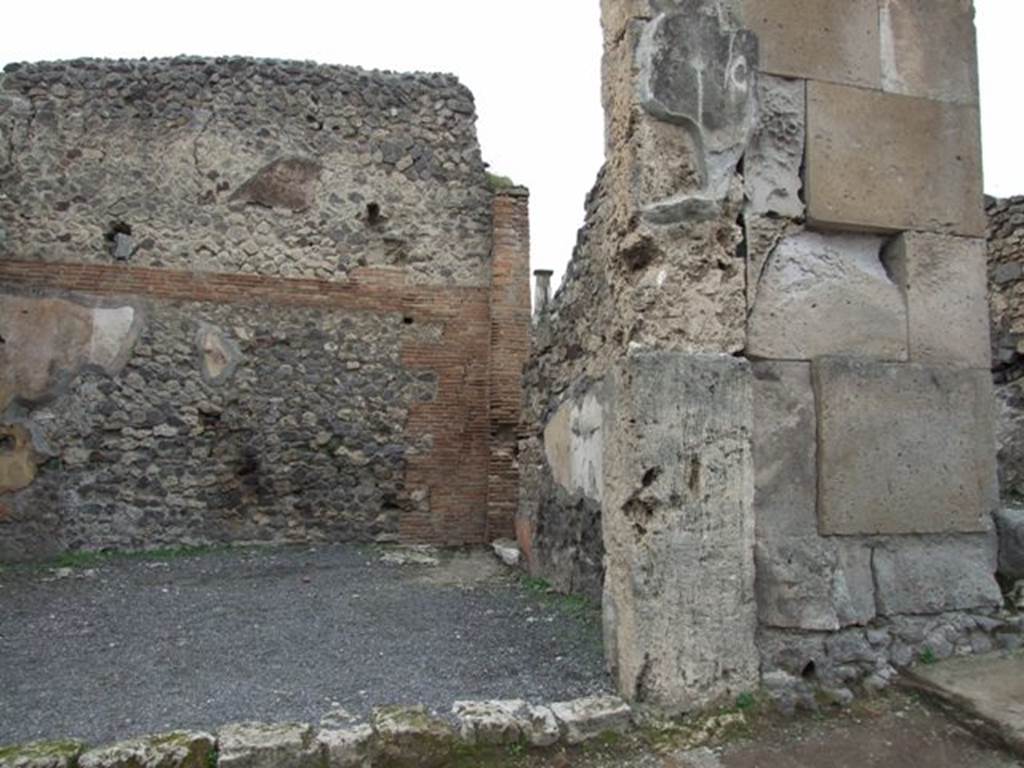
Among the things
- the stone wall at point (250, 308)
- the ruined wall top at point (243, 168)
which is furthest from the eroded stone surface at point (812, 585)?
the ruined wall top at point (243, 168)

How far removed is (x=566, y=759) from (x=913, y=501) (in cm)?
175

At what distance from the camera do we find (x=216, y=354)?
799 cm

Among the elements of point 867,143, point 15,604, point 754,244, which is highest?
point 867,143

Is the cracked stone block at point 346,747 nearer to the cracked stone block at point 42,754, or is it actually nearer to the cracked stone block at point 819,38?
the cracked stone block at point 42,754

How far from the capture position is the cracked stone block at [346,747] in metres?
2.46

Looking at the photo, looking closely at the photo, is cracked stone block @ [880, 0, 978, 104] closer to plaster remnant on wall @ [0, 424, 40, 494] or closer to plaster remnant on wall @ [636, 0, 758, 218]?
plaster remnant on wall @ [636, 0, 758, 218]

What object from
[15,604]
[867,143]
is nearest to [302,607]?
[15,604]

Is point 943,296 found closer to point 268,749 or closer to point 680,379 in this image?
point 680,379

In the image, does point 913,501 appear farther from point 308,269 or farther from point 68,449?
point 68,449

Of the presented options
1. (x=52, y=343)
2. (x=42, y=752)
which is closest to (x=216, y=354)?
(x=52, y=343)

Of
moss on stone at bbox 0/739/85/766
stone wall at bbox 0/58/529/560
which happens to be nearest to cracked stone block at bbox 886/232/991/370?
moss on stone at bbox 0/739/85/766

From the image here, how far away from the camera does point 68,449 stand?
753 centimetres

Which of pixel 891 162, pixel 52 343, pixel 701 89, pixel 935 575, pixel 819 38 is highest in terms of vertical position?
pixel 819 38

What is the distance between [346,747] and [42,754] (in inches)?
35.9
